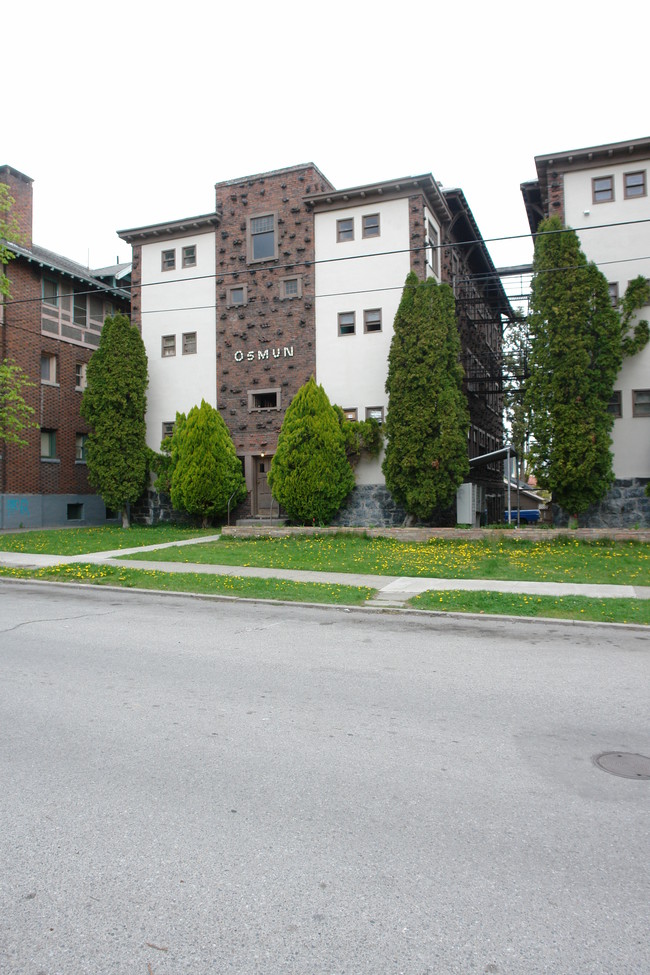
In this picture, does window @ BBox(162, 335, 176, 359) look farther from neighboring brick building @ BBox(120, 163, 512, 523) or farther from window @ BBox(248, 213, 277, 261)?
window @ BBox(248, 213, 277, 261)

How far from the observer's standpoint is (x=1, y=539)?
853 inches

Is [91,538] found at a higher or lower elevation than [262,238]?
lower

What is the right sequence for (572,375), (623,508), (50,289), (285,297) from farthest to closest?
1. (50,289)
2. (285,297)
3. (623,508)
4. (572,375)

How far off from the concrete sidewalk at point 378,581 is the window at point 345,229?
557 inches

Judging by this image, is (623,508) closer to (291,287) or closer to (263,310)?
(291,287)

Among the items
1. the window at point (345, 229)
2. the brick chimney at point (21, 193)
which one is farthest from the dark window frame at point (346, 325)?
the brick chimney at point (21, 193)

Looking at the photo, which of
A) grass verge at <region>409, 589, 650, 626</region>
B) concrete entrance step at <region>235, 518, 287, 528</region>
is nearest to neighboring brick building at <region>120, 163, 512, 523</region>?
concrete entrance step at <region>235, 518, 287, 528</region>

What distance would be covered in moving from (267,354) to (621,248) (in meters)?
12.5

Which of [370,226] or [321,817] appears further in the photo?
[370,226]

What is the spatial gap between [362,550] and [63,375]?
18.4 meters

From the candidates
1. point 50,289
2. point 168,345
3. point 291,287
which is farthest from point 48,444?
point 291,287

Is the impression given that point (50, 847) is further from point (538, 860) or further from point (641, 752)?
point (641, 752)

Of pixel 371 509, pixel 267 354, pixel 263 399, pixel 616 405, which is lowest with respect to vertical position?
pixel 371 509

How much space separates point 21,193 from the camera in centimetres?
2911
